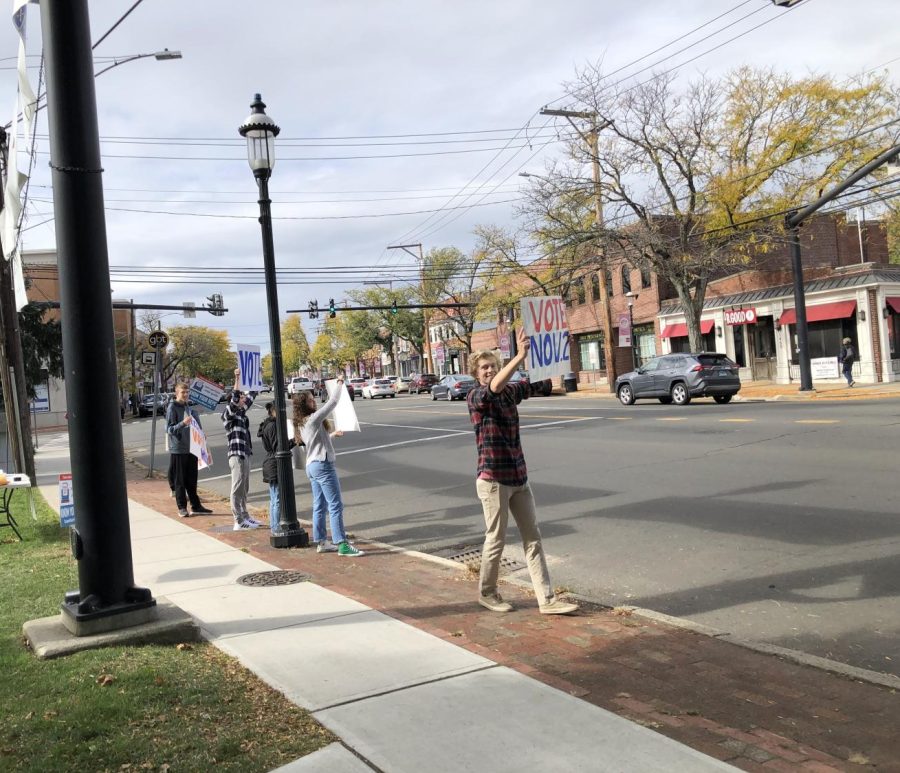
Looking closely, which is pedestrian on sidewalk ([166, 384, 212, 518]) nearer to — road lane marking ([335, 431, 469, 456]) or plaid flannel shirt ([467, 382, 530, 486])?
road lane marking ([335, 431, 469, 456])

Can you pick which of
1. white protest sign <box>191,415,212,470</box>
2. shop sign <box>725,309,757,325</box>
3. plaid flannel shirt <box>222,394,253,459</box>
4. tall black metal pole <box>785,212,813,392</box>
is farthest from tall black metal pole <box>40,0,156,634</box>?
shop sign <box>725,309,757,325</box>

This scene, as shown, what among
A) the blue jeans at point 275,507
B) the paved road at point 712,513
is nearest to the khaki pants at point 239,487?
the blue jeans at point 275,507

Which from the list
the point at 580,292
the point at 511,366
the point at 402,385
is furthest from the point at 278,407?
the point at 402,385

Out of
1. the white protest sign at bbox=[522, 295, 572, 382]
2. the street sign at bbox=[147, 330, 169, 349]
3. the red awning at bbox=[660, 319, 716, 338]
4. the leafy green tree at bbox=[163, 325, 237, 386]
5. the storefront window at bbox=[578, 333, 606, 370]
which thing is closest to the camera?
the white protest sign at bbox=[522, 295, 572, 382]

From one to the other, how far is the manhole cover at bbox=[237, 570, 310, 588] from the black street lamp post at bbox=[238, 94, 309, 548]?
1.48 m

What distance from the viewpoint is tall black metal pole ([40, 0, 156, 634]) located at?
5.00m

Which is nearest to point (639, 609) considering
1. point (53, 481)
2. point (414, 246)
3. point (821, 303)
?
point (53, 481)

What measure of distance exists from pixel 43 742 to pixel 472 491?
8711 mm

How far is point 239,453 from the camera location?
1039 centimetres

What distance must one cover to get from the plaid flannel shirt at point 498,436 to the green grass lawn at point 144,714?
218cm

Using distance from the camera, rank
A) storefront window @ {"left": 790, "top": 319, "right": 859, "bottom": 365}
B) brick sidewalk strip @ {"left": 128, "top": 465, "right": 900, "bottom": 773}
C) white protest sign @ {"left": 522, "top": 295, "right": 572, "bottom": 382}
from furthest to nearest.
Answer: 1. storefront window @ {"left": 790, "top": 319, "right": 859, "bottom": 365}
2. white protest sign @ {"left": 522, "top": 295, "right": 572, "bottom": 382}
3. brick sidewalk strip @ {"left": 128, "top": 465, "right": 900, "bottom": 773}

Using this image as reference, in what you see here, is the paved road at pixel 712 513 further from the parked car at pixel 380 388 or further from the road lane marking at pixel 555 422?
the parked car at pixel 380 388

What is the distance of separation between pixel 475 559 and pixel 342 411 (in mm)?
2101

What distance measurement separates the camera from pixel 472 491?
39.4 ft
